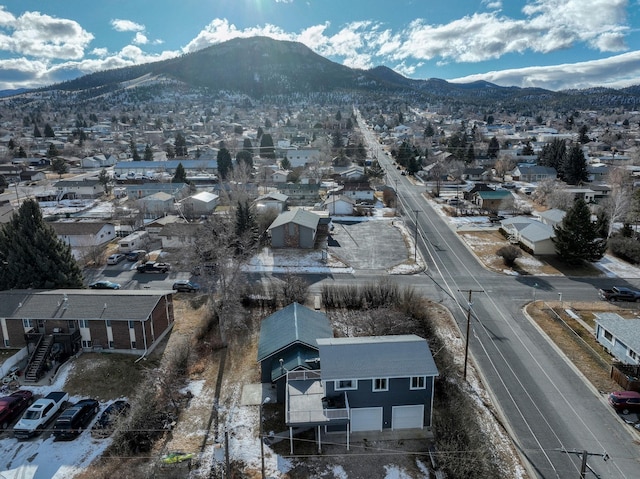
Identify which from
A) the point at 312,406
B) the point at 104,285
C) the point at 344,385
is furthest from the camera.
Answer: the point at 104,285

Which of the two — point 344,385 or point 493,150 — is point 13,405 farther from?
point 493,150

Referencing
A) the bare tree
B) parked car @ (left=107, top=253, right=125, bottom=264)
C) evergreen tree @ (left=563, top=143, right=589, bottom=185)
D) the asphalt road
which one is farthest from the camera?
evergreen tree @ (left=563, top=143, right=589, bottom=185)

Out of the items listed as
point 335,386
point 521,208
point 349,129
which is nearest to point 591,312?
point 335,386

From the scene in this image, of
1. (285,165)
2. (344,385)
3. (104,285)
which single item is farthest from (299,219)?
(285,165)

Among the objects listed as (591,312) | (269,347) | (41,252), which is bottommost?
(591,312)

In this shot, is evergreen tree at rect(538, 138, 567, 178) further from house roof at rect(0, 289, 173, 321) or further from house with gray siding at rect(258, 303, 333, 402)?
house roof at rect(0, 289, 173, 321)

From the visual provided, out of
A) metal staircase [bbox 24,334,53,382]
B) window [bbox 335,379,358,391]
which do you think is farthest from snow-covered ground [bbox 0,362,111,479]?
window [bbox 335,379,358,391]

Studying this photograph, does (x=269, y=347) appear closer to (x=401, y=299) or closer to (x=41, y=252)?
(x=401, y=299)
